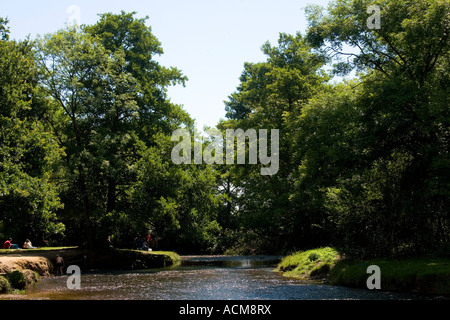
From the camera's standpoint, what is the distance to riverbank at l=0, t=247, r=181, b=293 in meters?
22.1

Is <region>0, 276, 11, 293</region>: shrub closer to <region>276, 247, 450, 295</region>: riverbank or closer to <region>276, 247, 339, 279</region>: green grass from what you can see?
<region>276, 247, 450, 295</region>: riverbank

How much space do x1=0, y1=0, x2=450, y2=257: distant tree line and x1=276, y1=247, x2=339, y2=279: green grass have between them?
4.39ft

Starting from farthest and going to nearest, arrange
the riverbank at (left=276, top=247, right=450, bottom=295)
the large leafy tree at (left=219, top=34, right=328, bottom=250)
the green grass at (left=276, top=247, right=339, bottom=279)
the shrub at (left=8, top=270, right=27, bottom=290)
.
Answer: the large leafy tree at (left=219, top=34, right=328, bottom=250)
the green grass at (left=276, top=247, right=339, bottom=279)
the shrub at (left=8, top=270, right=27, bottom=290)
the riverbank at (left=276, top=247, right=450, bottom=295)

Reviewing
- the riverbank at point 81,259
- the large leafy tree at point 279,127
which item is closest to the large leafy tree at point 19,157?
the riverbank at point 81,259

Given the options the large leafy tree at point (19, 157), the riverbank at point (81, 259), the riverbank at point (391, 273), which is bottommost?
the riverbank at point (81, 259)

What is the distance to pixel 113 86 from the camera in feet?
107

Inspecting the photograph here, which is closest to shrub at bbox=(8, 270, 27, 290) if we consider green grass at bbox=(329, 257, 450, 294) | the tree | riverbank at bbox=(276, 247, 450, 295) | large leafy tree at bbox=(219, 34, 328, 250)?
riverbank at bbox=(276, 247, 450, 295)

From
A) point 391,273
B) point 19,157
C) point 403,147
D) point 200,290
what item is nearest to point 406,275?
point 391,273

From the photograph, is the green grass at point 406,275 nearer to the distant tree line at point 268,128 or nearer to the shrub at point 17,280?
the distant tree line at point 268,128

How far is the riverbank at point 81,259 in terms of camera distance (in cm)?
2209

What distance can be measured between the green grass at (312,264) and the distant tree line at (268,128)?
52.7 inches

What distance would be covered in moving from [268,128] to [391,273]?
26134mm

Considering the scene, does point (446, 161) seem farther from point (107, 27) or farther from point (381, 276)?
point (107, 27)
